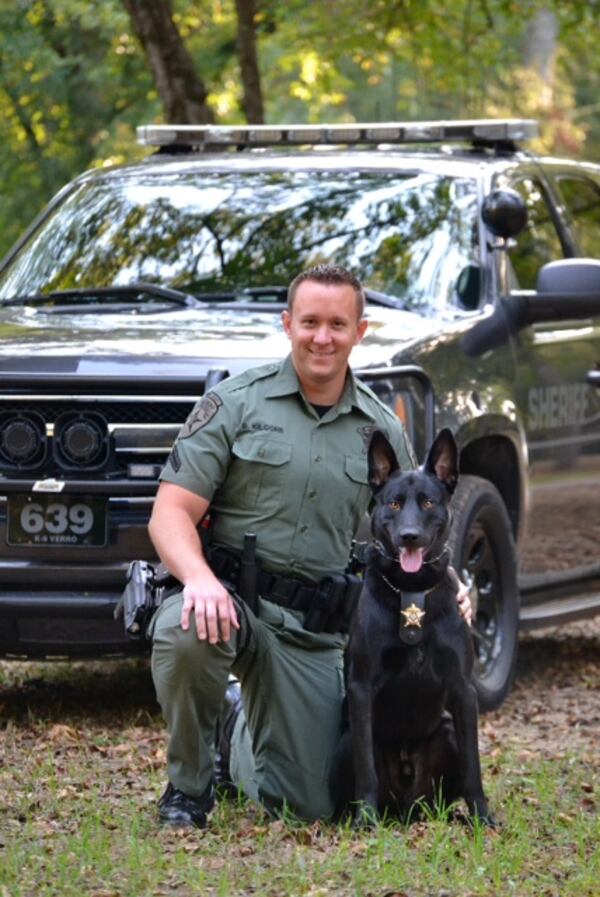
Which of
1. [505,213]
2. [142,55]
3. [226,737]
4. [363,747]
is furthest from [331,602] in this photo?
[142,55]

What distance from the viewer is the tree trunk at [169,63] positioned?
12398 mm

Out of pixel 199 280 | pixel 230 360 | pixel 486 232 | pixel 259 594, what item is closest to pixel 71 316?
pixel 199 280

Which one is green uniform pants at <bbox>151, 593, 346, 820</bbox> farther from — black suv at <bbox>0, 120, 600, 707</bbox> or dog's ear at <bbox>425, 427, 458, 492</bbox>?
black suv at <bbox>0, 120, 600, 707</bbox>

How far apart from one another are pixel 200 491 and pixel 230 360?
3.81ft

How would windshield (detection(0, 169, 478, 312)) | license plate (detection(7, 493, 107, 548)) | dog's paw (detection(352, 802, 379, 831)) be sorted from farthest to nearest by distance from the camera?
windshield (detection(0, 169, 478, 312)) < license plate (detection(7, 493, 107, 548)) < dog's paw (detection(352, 802, 379, 831))

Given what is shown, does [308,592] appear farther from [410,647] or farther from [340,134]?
[340,134]

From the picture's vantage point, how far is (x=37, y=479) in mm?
6109

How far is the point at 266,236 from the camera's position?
24.1ft

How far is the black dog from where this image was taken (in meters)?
4.98

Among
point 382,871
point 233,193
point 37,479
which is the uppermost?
point 233,193

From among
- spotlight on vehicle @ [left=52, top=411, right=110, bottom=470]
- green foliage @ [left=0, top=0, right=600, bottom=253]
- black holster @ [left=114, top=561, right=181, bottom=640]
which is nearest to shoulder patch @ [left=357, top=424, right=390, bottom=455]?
black holster @ [left=114, top=561, right=181, bottom=640]

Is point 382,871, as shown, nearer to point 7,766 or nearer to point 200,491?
point 200,491

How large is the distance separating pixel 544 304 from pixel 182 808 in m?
3.05

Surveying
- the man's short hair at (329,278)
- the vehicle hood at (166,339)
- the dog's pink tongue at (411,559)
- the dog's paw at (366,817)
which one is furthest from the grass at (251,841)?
the man's short hair at (329,278)
